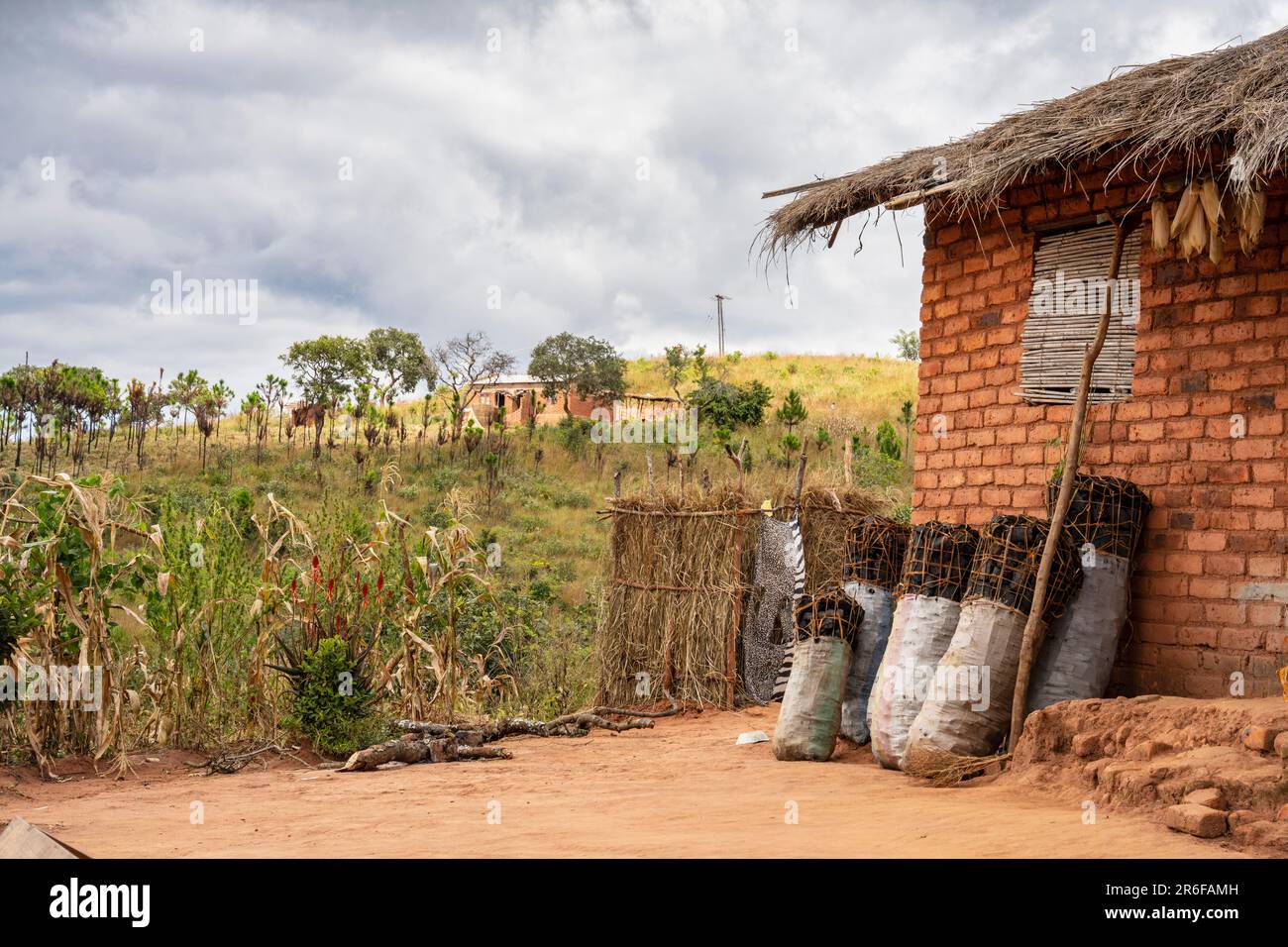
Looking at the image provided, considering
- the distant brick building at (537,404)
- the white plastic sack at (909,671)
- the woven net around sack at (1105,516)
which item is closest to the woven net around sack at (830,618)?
the white plastic sack at (909,671)

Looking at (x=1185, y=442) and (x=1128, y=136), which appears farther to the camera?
(x=1185, y=442)

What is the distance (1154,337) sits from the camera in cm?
597

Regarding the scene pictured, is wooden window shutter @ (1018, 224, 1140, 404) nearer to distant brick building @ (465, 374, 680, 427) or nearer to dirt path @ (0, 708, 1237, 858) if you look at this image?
dirt path @ (0, 708, 1237, 858)

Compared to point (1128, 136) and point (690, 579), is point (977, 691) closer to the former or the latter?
point (1128, 136)

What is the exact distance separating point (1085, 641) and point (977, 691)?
63cm

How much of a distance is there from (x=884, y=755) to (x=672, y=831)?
6.63ft

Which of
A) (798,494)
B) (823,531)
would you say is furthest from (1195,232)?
(823,531)

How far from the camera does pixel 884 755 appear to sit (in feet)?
19.4

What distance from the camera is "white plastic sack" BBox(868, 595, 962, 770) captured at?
5809mm

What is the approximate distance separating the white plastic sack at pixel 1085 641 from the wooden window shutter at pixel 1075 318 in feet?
3.76

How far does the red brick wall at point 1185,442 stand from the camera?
5418mm
